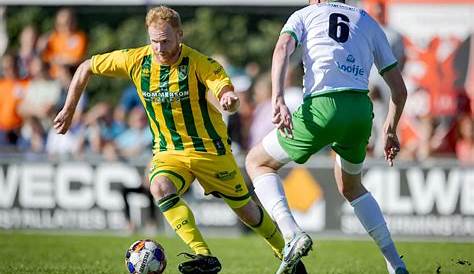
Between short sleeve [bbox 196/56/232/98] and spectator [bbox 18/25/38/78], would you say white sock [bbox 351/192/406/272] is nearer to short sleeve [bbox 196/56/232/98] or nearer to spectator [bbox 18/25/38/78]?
short sleeve [bbox 196/56/232/98]

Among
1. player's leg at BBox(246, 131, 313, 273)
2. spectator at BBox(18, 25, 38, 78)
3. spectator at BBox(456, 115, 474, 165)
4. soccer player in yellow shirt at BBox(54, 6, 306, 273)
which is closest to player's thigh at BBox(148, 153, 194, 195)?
soccer player in yellow shirt at BBox(54, 6, 306, 273)

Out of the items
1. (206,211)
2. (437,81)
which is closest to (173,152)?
(206,211)

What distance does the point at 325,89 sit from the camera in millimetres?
7785

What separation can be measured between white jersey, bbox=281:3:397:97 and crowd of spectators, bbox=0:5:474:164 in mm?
7419

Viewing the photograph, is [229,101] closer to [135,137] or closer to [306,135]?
[306,135]

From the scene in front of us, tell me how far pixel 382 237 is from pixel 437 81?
865 centimetres

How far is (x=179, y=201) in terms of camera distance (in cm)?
838

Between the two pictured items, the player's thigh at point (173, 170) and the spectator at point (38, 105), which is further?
the spectator at point (38, 105)

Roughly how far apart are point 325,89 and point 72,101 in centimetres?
210

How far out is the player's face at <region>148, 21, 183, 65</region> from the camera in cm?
838

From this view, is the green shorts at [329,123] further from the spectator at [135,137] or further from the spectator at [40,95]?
the spectator at [40,95]

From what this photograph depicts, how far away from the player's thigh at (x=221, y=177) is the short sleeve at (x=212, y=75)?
2.06 feet

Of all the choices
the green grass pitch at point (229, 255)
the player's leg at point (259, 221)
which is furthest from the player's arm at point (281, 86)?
the green grass pitch at point (229, 255)

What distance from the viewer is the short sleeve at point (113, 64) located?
8695mm
